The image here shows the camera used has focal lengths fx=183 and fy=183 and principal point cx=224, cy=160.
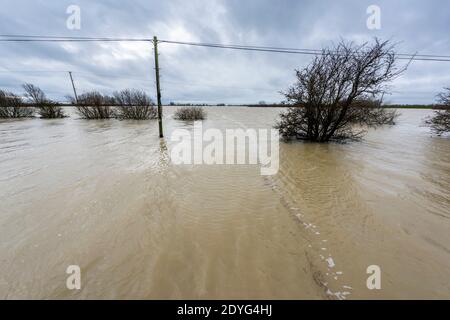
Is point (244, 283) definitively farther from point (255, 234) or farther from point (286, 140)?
point (286, 140)

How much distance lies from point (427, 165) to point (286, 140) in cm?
644

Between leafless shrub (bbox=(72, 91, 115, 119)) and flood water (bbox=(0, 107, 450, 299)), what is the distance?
24.1 m

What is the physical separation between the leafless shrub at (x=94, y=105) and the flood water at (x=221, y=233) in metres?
24.1

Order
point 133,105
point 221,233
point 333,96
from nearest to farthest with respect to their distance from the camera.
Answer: point 221,233, point 333,96, point 133,105

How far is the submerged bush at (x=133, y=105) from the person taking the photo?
2516 cm

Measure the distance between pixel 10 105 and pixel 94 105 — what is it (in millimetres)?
14202

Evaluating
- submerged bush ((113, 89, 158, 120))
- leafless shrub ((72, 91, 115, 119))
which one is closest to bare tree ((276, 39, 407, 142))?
submerged bush ((113, 89, 158, 120))

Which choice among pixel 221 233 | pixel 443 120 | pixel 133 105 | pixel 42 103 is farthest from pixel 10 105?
pixel 443 120

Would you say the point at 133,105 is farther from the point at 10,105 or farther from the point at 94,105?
the point at 10,105

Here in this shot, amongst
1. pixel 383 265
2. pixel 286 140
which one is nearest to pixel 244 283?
pixel 383 265

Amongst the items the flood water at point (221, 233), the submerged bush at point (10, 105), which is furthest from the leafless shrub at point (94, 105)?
the flood water at point (221, 233)

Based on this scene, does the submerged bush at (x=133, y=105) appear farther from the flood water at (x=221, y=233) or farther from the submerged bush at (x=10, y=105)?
the flood water at (x=221, y=233)

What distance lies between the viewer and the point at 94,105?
84.6 ft

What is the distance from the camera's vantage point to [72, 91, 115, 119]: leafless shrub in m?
25.8
